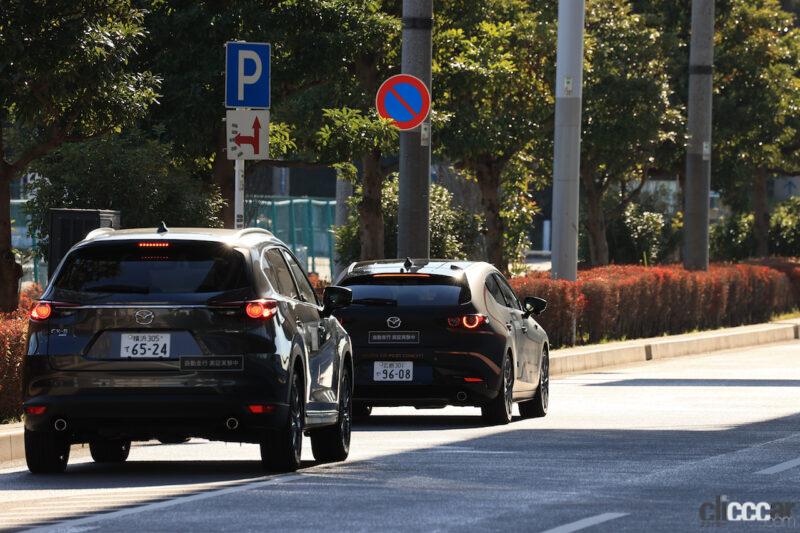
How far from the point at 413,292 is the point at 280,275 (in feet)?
14.0

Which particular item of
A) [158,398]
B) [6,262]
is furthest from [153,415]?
[6,262]

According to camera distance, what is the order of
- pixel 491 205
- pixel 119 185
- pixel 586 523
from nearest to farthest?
1. pixel 586 523
2. pixel 119 185
3. pixel 491 205

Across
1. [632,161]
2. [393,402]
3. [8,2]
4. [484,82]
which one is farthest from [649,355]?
[8,2]

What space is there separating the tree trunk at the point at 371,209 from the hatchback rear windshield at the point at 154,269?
53.1 ft

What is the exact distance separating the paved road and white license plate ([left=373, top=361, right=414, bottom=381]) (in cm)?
46

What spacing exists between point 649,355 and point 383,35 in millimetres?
7448

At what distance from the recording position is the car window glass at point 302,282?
1402cm

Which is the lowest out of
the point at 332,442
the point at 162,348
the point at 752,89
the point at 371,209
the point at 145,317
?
the point at 332,442

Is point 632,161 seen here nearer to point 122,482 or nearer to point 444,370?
point 444,370

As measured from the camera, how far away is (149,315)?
12.5m

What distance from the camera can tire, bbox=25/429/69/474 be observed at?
12969 millimetres

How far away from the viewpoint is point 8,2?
56.3ft

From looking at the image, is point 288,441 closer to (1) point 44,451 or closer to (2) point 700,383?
(1) point 44,451

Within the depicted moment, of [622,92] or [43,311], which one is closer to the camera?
[43,311]
